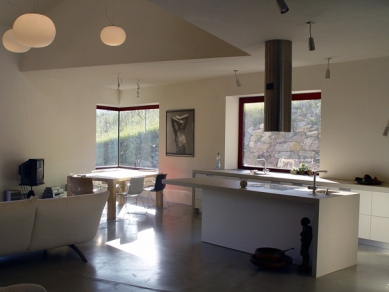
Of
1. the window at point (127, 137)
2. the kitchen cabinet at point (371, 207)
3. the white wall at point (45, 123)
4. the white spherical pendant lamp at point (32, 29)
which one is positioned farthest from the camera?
the window at point (127, 137)

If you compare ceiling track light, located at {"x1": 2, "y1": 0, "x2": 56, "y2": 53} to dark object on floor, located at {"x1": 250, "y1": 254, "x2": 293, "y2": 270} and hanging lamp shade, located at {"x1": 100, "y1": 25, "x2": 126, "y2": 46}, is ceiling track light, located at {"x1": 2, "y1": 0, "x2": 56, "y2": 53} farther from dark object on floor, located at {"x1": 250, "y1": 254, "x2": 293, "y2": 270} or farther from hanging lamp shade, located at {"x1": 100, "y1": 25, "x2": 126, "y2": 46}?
dark object on floor, located at {"x1": 250, "y1": 254, "x2": 293, "y2": 270}

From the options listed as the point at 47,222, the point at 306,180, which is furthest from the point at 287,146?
the point at 47,222

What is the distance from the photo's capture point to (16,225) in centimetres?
431

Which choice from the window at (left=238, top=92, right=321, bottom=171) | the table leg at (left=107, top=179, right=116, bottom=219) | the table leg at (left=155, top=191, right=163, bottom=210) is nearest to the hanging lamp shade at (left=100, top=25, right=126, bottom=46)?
the table leg at (left=107, top=179, right=116, bottom=219)

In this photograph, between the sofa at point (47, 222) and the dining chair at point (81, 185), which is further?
the dining chair at point (81, 185)

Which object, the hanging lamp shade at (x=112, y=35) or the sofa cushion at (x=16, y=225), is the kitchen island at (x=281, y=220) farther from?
the hanging lamp shade at (x=112, y=35)

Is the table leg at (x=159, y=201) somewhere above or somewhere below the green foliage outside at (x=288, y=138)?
below

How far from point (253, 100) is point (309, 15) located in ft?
13.6

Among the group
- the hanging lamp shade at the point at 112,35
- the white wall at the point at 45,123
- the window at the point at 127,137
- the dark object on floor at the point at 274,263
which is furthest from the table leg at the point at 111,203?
the dark object on floor at the point at 274,263

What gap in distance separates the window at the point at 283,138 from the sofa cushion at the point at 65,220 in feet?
12.5

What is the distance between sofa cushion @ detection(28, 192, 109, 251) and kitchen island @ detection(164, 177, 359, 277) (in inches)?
44.7

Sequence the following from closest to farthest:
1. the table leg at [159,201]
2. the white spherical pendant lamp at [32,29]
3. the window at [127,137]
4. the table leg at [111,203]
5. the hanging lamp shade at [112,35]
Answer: the white spherical pendant lamp at [32,29] → the hanging lamp shade at [112,35] → the table leg at [111,203] → the table leg at [159,201] → the window at [127,137]

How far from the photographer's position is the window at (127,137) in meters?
10.1

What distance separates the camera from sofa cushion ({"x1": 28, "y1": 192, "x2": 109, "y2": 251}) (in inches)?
179
